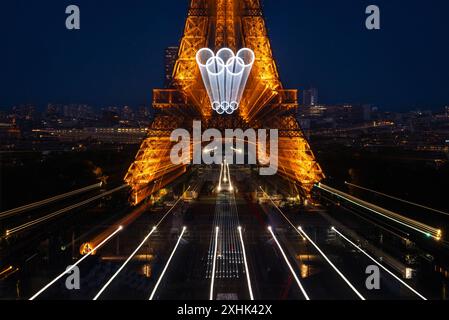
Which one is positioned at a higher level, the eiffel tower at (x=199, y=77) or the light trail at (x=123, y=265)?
the eiffel tower at (x=199, y=77)

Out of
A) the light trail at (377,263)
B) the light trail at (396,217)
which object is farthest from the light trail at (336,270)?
the light trail at (396,217)

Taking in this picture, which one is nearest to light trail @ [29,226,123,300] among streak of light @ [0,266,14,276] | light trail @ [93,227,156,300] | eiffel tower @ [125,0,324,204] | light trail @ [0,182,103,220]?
light trail @ [93,227,156,300]

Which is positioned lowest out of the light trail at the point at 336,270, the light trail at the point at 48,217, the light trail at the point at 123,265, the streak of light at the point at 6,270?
the light trail at the point at 336,270

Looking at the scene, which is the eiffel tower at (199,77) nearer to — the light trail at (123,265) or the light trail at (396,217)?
the light trail at (396,217)

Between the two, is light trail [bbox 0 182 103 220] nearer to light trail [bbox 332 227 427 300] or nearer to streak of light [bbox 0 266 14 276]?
streak of light [bbox 0 266 14 276]

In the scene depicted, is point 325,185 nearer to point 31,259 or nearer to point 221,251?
point 221,251

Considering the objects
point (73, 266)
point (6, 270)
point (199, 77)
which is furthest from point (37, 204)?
point (199, 77)

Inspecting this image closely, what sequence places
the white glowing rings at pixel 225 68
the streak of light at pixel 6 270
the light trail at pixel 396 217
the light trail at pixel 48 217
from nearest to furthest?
the streak of light at pixel 6 270 → the light trail at pixel 396 217 → the light trail at pixel 48 217 → the white glowing rings at pixel 225 68

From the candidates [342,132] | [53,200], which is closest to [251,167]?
[342,132]
